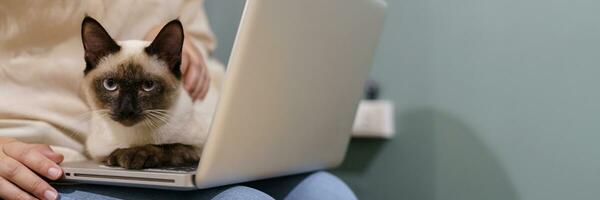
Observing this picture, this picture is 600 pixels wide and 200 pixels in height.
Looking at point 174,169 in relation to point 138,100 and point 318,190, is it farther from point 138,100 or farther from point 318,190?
point 318,190

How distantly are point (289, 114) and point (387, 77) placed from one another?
22.6 inches

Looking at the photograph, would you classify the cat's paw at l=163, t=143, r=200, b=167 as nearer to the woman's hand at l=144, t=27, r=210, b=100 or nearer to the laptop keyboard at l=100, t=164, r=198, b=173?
the laptop keyboard at l=100, t=164, r=198, b=173

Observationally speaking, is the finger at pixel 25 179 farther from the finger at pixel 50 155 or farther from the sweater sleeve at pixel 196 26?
the sweater sleeve at pixel 196 26

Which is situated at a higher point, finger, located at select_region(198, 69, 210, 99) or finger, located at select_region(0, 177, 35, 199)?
finger, located at select_region(198, 69, 210, 99)

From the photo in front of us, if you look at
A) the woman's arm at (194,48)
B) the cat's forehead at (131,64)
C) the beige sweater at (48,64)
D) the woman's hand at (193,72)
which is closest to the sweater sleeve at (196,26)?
the woman's arm at (194,48)

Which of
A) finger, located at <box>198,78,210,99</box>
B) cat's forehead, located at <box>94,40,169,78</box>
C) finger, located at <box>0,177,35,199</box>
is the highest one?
cat's forehead, located at <box>94,40,169,78</box>

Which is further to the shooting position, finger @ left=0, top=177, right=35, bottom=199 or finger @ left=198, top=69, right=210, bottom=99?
finger @ left=198, top=69, right=210, bottom=99

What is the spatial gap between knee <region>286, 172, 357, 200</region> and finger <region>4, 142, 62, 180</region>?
15.4 inches

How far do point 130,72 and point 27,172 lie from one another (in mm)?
185

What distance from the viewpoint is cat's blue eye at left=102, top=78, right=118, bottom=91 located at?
2.16ft

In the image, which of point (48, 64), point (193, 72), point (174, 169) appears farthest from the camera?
point (193, 72)

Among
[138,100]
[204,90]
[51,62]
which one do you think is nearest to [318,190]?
[204,90]

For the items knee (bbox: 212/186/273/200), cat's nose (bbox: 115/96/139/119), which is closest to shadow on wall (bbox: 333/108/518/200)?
knee (bbox: 212/186/273/200)

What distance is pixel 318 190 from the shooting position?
35.1 inches
